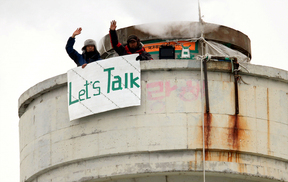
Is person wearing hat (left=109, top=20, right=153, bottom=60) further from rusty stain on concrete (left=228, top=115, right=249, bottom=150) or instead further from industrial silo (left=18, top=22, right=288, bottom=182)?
rusty stain on concrete (left=228, top=115, right=249, bottom=150)

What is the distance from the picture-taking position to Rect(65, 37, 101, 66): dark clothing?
69.5 ft

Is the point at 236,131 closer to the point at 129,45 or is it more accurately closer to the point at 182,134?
the point at 182,134

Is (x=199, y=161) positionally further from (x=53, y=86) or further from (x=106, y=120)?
(x=53, y=86)

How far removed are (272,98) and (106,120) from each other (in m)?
4.04

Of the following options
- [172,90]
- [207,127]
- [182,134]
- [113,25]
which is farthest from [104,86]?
[207,127]

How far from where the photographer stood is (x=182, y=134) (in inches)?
766

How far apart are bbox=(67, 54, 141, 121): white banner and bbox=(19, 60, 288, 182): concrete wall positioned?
193 millimetres

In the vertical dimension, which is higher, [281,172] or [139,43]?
[139,43]

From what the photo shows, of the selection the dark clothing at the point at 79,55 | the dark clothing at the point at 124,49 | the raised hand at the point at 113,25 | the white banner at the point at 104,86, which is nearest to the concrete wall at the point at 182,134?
the white banner at the point at 104,86

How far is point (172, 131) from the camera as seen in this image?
766 inches

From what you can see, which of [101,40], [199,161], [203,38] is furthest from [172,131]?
[101,40]

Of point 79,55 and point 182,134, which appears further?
point 79,55

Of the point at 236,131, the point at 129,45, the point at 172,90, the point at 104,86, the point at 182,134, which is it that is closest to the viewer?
the point at 182,134

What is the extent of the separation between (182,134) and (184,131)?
0.28ft
